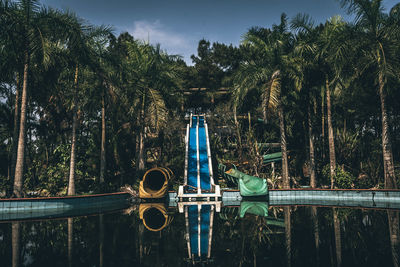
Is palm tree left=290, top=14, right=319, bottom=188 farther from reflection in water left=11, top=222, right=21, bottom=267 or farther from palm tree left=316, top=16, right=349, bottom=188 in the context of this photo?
reflection in water left=11, top=222, right=21, bottom=267

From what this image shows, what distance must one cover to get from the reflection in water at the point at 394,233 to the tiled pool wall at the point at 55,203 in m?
11.1

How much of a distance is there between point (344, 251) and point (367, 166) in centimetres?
1369

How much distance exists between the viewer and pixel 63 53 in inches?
600

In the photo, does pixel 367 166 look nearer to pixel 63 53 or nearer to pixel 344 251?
pixel 344 251

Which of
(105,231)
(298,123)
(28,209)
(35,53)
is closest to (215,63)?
(298,123)

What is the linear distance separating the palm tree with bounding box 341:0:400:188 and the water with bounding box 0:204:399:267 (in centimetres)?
520

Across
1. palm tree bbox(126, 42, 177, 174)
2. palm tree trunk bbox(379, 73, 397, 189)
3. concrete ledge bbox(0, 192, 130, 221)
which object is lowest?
concrete ledge bbox(0, 192, 130, 221)

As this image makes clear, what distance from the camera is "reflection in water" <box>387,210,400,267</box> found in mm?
5586

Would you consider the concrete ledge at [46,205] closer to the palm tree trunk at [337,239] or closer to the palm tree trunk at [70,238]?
the palm tree trunk at [70,238]

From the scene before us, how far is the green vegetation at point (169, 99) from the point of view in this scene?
14672mm

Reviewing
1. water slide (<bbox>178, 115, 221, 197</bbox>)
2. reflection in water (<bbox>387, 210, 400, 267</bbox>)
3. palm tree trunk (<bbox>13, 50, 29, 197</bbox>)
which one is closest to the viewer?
reflection in water (<bbox>387, 210, 400, 267</bbox>)

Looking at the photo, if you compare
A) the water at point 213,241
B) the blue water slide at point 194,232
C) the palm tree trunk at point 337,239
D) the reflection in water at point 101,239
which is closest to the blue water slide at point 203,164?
the blue water slide at point 194,232

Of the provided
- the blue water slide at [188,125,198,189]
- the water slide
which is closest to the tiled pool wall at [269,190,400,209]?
the water slide

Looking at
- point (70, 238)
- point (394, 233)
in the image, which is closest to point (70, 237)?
point (70, 238)
